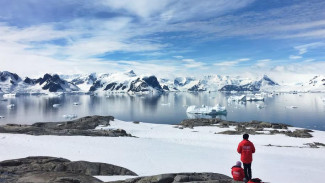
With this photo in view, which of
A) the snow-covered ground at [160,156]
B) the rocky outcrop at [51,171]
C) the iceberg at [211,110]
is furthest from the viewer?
the iceberg at [211,110]

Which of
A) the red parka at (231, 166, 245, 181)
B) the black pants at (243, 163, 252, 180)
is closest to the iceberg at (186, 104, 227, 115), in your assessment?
the black pants at (243, 163, 252, 180)

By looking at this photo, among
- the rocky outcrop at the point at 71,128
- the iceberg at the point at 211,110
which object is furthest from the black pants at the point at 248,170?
the iceberg at the point at 211,110

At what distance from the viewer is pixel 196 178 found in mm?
11367

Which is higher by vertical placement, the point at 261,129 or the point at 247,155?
the point at 247,155

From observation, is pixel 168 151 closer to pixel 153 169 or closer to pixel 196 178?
pixel 153 169

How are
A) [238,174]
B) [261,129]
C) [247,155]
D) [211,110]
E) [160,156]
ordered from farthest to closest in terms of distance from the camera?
[211,110]
[261,129]
[160,156]
[247,155]
[238,174]

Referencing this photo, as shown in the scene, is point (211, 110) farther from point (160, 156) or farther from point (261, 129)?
point (160, 156)

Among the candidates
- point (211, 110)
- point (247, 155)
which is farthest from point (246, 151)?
point (211, 110)

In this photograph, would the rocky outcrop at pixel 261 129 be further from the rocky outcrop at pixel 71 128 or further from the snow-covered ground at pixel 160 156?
the rocky outcrop at pixel 71 128

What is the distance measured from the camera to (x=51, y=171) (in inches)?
462

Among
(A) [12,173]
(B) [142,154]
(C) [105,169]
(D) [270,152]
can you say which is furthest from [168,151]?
(A) [12,173]

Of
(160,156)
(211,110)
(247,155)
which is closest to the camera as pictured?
(247,155)

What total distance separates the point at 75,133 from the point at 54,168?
16072mm

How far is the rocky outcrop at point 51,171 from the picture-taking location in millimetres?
10477
